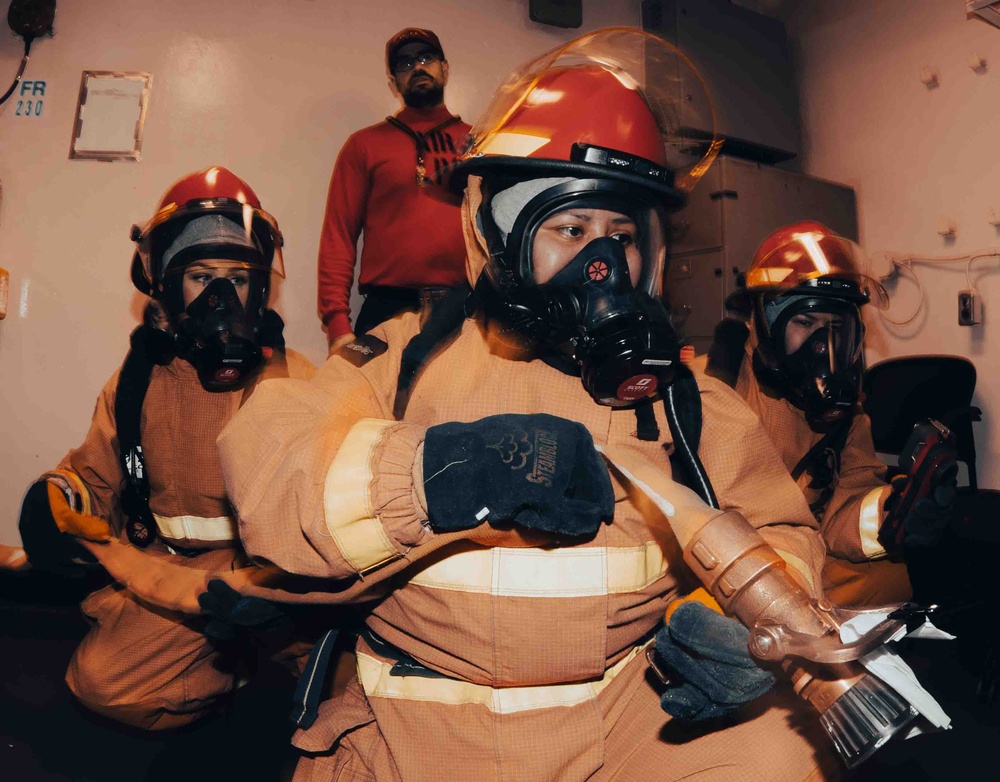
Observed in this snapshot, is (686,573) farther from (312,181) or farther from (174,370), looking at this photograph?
(312,181)

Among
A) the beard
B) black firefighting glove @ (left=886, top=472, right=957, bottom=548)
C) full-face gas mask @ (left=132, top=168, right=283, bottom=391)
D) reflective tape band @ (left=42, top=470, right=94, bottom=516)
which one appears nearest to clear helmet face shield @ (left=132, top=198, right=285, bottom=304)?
full-face gas mask @ (left=132, top=168, right=283, bottom=391)

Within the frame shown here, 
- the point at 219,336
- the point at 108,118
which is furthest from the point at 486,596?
the point at 108,118

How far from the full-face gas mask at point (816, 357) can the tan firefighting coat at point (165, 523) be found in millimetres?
1574

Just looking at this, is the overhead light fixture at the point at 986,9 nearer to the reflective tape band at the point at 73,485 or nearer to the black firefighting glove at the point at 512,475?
the black firefighting glove at the point at 512,475

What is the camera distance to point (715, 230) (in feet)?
12.4

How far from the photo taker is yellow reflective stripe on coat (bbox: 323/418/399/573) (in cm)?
104

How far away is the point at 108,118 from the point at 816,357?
3098mm

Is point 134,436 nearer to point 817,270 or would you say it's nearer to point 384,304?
point 384,304

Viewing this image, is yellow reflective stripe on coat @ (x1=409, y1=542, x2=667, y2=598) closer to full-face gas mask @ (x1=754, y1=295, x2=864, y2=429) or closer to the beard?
full-face gas mask @ (x1=754, y1=295, x2=864, y2=429)

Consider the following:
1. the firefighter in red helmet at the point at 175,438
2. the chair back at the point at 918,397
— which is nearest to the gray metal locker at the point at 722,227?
the chair back at the point at 918,397

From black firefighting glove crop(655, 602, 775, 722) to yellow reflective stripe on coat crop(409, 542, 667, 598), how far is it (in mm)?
190

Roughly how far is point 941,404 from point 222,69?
11.4 ft

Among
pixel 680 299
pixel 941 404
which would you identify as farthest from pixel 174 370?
pixel 941 404

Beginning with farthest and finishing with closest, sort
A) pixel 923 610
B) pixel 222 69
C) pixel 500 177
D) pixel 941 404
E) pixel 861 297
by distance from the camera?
pixel 222 69
pixel 941 404
pixel 861 297
pixel 500 177
pixel 923 610
